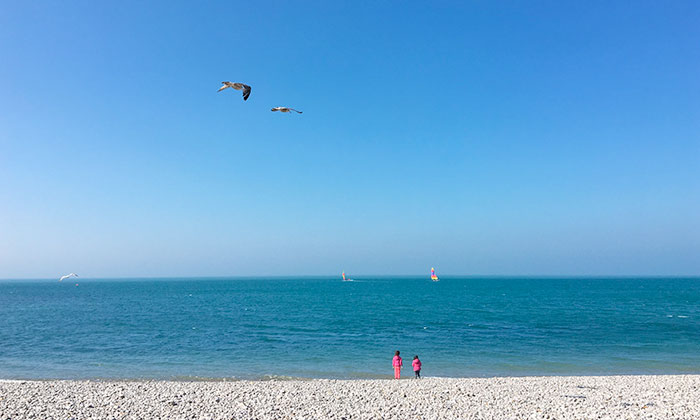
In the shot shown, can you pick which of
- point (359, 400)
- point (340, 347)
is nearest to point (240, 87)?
point (359, 400)

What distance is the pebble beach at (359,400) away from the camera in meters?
12.9

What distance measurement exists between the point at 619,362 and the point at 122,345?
37.2 meters

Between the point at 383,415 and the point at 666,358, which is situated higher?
the point at 383,415

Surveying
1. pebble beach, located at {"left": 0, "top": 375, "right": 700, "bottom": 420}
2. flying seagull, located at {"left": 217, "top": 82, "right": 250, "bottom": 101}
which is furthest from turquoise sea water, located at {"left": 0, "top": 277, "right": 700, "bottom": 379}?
flying seagull, located at {"left": 217, "top": 82, "right": 250, "bottom": 101}

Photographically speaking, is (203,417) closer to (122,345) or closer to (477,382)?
(477,382)

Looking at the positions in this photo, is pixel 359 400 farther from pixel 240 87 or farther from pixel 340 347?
pixel 340 347

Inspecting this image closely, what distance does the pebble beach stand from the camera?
42.2 feet

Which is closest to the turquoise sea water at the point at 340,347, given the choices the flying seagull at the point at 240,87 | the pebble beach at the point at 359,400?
the pebble beach at the point at 359,400

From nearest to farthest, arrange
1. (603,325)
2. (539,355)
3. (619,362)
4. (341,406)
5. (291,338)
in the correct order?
(341,406)
(619,362)
(539,355)
(291,338)
(603,325)

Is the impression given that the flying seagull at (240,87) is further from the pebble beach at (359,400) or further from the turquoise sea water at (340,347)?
the turquoise sea water at (340,347)

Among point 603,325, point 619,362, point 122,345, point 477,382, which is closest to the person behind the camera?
point 477,382

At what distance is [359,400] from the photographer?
14922mm

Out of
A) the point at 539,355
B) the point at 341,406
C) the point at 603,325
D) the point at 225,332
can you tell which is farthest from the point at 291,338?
the point at 603,325

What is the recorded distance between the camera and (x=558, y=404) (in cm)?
1402
